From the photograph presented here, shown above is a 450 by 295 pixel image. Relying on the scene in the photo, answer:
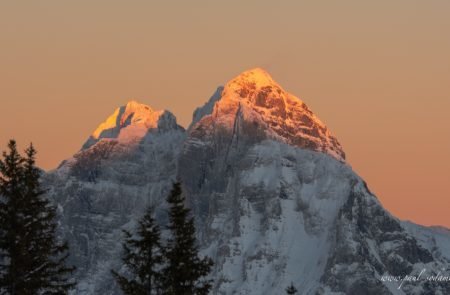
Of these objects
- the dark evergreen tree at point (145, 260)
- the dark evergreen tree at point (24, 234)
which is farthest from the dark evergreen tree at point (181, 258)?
the dark evergreen tree at point (24, 234)

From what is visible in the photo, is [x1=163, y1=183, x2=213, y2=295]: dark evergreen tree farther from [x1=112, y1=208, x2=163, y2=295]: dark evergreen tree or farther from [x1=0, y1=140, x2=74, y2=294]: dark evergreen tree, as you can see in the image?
[x1=0, y1=140, x2=74, y2=294]: dark evergreen tree

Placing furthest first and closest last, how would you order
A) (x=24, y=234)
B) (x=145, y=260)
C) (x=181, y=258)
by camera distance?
(x=181, y=258) < (x=145, y=260) < (x=24, y=234)

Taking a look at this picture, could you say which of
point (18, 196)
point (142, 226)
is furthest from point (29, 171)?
point (142, 226)

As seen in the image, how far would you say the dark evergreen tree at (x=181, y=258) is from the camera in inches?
3201

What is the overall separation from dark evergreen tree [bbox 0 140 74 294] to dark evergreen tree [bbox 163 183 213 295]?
20.1ft

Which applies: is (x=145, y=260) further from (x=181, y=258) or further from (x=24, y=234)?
(x=24, y=234)

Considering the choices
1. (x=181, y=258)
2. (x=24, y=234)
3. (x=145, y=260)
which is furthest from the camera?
(x=181, y=258)

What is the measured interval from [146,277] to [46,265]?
660 centimetres

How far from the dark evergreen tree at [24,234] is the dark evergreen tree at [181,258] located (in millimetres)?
6118

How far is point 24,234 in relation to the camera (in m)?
76.2

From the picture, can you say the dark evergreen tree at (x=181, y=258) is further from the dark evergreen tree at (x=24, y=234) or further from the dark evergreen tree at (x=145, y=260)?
the dark evergreen tree at (x=24, y=234)

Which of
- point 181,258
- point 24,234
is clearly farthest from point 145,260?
point 24,234

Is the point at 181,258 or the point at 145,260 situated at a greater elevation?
the point at 181,258

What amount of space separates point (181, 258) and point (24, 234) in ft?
30.1
